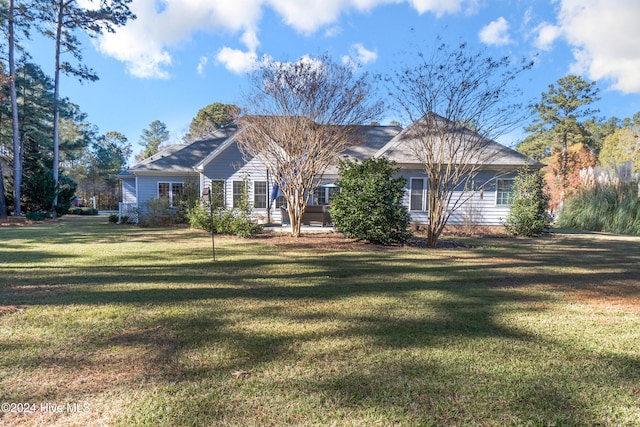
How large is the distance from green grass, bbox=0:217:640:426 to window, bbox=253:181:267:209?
10581mm

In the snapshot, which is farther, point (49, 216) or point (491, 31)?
point (49, 216)

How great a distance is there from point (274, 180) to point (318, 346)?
12.6 metres

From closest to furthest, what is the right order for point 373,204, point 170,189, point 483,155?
point 373,204
point 483,155
point 170,189

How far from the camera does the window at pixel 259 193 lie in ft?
57.0

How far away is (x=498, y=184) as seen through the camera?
16.4 m

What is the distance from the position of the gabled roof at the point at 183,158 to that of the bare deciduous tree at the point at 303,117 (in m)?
8.52

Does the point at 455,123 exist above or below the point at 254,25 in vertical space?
below

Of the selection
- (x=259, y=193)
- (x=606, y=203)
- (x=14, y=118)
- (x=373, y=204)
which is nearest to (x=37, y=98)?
(x=14, y=118)

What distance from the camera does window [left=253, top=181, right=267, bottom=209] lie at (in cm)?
1738

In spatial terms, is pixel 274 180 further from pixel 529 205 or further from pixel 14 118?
pixel 14 118

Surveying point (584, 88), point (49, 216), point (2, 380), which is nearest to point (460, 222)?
point (2, 380)

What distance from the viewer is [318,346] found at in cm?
326

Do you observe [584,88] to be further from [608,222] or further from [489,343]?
[489,343]

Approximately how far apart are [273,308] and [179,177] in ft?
56.3
